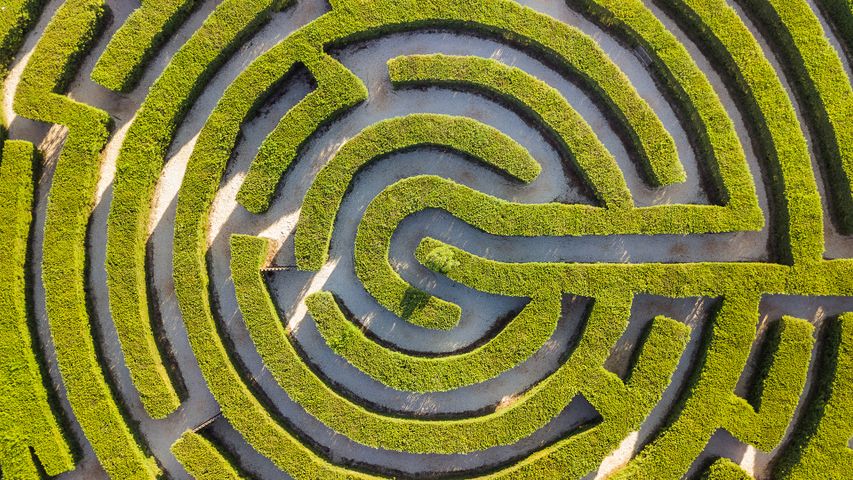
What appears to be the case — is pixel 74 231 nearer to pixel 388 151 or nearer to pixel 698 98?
pixel 388 151

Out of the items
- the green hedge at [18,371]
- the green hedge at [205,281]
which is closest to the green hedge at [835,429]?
the green hedge at [205,281]

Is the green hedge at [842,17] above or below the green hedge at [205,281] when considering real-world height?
above

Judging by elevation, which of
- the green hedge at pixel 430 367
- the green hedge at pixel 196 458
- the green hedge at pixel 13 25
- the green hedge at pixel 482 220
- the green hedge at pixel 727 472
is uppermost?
the green hedge at pixel 13 25

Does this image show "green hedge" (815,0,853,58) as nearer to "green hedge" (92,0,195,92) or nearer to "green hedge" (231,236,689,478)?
"green hedge" (231,236,689,478)

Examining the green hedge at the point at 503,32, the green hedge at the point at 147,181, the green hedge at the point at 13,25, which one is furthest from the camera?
the green hedge at the point at 13,25

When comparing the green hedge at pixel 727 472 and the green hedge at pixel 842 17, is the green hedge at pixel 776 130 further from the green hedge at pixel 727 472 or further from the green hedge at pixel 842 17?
the green hedge at pixel 727 472

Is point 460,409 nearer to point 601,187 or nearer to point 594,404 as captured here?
point 594,404
